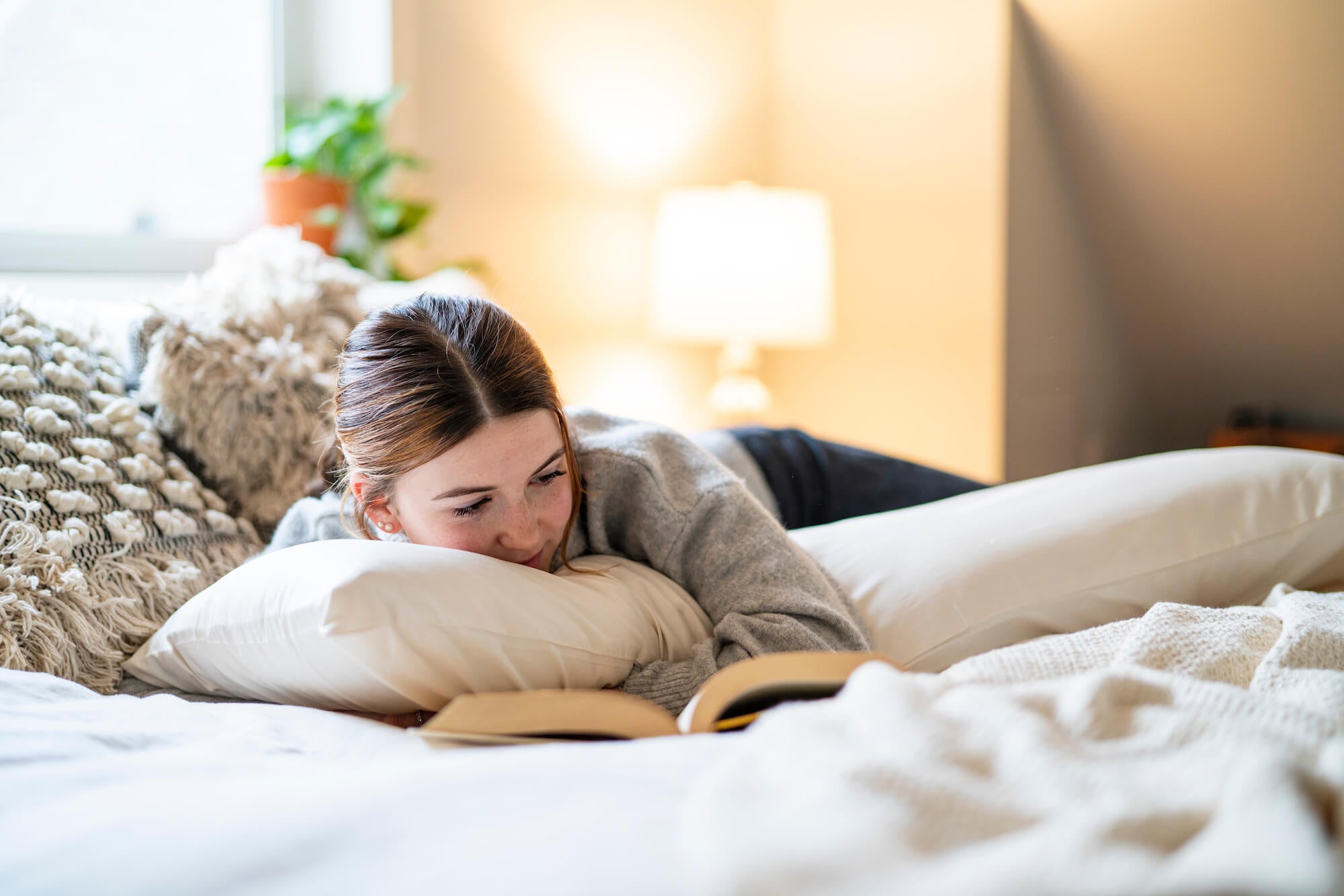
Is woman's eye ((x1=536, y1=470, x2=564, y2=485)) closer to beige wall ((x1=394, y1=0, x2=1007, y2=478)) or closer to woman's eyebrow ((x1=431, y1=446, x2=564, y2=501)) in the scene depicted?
woman's eyebrow ((x1=431, y1=446, x2=564, y2=501))

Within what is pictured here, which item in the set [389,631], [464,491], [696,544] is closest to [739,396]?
[696,544]

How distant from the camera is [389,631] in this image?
2.20 feet

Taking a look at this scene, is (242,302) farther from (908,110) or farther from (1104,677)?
(908,110)

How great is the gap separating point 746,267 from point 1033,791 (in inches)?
73.2

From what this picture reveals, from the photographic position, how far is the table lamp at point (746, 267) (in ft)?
7.20

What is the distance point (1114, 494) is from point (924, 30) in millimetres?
1650

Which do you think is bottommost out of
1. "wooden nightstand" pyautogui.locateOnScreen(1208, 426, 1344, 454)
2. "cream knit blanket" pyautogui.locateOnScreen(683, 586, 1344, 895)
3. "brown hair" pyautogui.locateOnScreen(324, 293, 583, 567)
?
"wooden nightstand" pyautogui.locateOnScreen(1208, 426, 1344, 454)

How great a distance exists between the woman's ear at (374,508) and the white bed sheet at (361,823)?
382 mm

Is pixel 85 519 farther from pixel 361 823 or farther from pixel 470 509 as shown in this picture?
pixel 361 823

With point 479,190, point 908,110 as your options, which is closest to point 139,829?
point 479,190

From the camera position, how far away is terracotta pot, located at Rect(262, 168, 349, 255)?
6.01ft

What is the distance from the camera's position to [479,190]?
2.21m

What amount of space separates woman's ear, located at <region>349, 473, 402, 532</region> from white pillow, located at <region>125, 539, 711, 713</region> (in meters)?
0.12

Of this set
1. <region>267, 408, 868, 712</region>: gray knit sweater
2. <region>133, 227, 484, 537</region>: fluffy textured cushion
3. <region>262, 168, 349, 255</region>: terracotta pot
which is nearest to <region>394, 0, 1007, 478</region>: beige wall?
<region>262, 168, 349, 255</region>: terracotta pot
